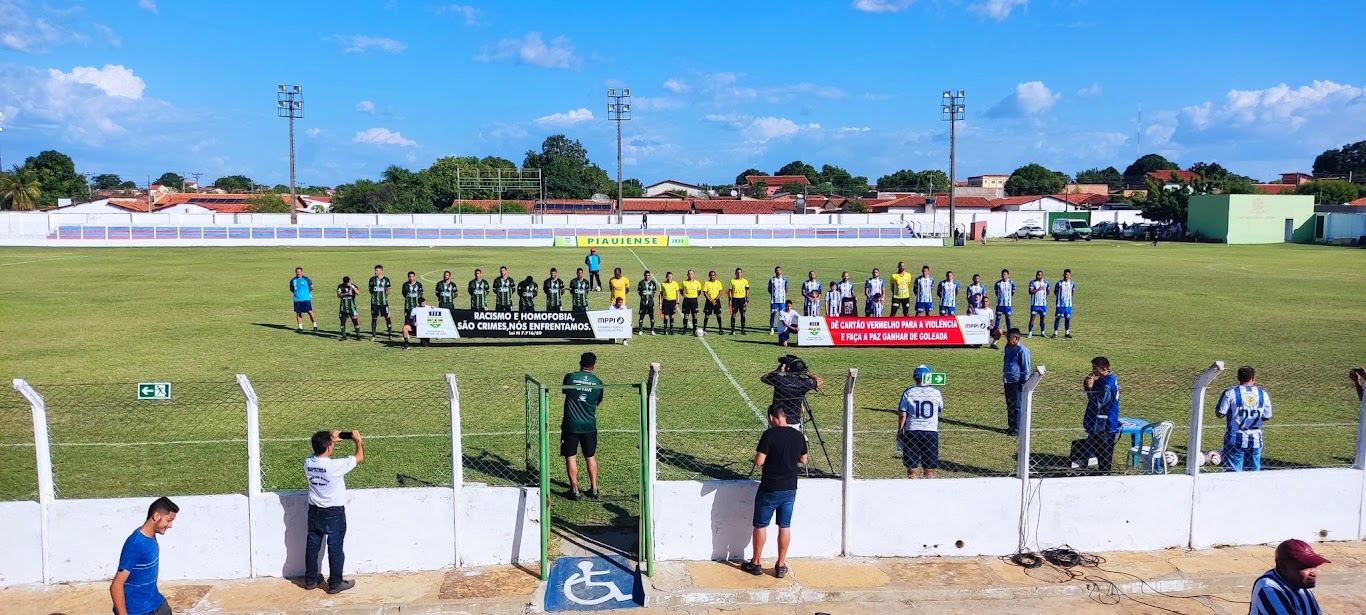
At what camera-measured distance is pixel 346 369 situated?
52.4 feet

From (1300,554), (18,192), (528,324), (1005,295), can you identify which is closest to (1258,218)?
(1005,295)

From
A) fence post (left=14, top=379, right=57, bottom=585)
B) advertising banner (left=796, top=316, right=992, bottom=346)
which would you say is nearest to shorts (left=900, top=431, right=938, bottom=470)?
fence post (left=14, top=379, right=57, bottom=585)

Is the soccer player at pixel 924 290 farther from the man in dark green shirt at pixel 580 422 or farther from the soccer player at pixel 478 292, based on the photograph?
the man in dark green shirt at pixel 580 422

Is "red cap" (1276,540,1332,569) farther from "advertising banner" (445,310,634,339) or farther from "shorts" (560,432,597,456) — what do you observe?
"advertising banner" (445,310,634,339)

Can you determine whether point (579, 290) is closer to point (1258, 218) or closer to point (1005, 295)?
point (1005, 295)

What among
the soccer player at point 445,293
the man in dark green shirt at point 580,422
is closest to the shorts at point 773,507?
the man in dark green shirt at point 580,422

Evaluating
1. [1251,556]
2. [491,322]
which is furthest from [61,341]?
[1251,556]

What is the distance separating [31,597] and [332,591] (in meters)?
2.37

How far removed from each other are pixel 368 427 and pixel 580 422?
4340 mm

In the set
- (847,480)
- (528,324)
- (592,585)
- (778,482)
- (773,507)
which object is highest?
(528,324)

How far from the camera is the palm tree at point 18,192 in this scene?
257 ft

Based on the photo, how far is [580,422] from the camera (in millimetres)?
8766

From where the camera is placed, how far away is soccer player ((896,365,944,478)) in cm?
900

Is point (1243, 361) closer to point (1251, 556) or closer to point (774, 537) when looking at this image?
point (1251, 556)
